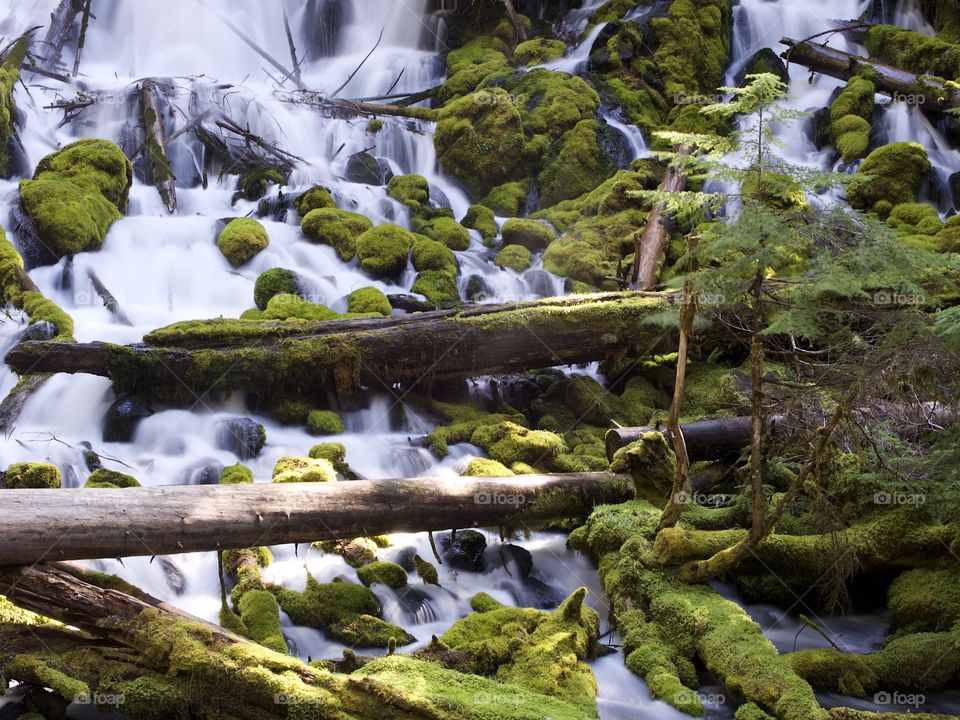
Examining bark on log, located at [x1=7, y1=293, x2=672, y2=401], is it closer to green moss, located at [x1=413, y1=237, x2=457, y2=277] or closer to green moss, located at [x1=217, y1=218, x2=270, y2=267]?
green moss, located at [x1=413, y1=237, x2=457, y2=277]

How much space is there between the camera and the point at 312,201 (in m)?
15.1

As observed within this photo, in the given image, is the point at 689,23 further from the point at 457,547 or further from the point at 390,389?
the point at 457,547

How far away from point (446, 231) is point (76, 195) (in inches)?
238

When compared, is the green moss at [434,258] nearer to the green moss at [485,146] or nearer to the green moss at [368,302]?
the green moss at [368,302]

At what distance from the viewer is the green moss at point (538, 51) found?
69.1ft

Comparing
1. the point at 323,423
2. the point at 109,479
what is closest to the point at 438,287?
the point at 323,423

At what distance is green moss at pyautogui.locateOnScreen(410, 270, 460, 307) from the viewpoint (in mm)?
12977

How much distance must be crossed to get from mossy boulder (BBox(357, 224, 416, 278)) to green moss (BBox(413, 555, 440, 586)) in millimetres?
7313

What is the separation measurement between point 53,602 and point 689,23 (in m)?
19.1

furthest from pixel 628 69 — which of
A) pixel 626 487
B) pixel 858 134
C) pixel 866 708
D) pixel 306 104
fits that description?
pixel 866 708

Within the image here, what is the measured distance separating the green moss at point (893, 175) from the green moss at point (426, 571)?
11.7 m
